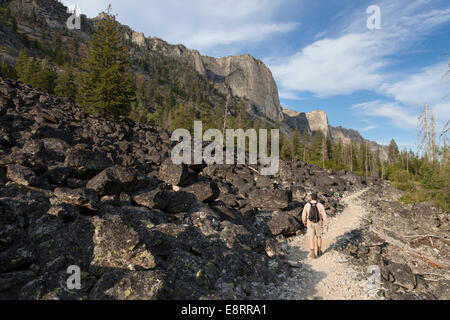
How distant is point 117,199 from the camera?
7.39 meters

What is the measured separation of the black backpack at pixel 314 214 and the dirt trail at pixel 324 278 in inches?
53.5

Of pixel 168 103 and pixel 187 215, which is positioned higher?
pixel 168 103

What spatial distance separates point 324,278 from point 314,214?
7.32ft

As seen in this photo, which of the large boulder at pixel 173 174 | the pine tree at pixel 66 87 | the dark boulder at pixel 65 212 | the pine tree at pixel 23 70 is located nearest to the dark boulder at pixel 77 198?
the dark boulder at pixel 65 212

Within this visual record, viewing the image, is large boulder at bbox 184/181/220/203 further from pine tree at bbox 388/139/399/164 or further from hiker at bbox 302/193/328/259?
pine tree at bbox 388/139/399/164

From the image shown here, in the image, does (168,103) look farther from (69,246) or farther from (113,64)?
(69,246)

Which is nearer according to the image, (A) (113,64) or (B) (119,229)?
(B) (119,229)

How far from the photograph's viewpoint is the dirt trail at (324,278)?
230 inches

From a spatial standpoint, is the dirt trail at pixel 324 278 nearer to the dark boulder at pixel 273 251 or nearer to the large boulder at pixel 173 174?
the dark boulder at pixel 273 251

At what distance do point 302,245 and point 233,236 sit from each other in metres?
3.55

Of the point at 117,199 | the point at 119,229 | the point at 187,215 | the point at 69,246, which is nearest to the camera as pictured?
the point at 69,246

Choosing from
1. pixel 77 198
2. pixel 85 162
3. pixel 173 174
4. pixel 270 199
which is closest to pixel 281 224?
pixel 270 199

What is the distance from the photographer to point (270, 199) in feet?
38.8

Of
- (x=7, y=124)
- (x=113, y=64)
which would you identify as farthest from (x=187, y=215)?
(x=113, y=64)
